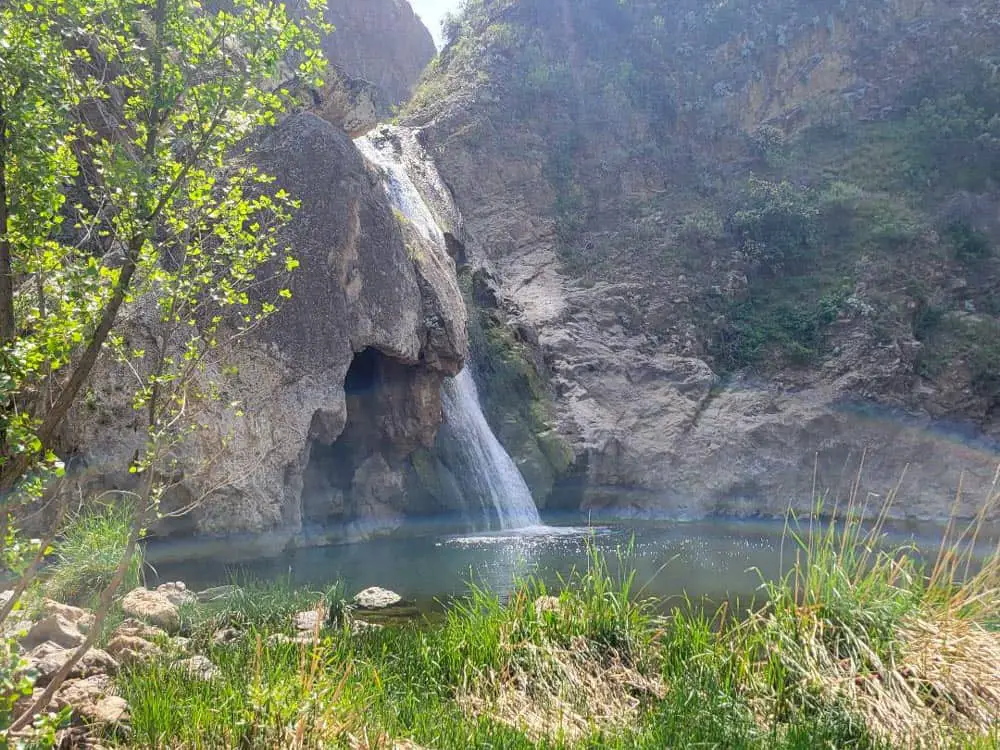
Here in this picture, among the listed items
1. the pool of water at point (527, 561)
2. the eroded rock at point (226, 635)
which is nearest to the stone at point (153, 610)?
the eroded rock at point (226, 635)

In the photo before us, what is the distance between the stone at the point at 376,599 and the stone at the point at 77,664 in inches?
174

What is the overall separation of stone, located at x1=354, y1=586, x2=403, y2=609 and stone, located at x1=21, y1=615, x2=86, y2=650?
12.3 feet

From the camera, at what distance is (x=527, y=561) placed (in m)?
13.3

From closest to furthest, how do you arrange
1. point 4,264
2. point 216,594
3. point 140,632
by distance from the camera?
point 4,264
point 140,632
point 216,594

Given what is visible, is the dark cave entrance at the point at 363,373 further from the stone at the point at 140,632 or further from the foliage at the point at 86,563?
the stone at the point at 140,632

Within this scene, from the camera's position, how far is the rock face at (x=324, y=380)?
1255 centimetres

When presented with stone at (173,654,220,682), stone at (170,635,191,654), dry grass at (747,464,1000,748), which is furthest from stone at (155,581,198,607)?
dry grass at (747,464,1000,748)

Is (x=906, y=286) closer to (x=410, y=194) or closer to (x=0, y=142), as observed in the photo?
(x=410, y=194)

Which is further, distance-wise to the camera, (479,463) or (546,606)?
(479,463)

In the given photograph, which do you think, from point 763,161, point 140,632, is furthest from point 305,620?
point 763,161

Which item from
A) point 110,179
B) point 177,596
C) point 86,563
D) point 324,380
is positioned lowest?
point 177,596

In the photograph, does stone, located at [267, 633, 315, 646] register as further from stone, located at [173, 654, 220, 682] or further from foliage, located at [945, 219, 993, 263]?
foliage, located at [945, 219, 993, 263]

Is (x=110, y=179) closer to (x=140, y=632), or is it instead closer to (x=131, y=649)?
(x=131, y=649)

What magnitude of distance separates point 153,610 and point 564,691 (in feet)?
14.8
